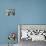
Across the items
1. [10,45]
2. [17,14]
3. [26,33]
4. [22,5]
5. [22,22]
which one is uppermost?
Result: [22,5]

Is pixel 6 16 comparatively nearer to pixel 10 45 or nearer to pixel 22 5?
pixel 22 5

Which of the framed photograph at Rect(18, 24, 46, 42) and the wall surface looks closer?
the framed photograph at Rect(18, 24, 46, 42)

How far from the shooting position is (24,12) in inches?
120

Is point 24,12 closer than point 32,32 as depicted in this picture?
No

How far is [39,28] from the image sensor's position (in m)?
2.95

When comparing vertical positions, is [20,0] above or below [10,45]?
above

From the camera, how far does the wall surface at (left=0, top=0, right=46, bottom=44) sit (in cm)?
305

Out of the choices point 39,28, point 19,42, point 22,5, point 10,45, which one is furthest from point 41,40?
point 22,5

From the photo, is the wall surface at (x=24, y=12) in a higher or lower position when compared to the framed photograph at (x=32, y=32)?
higher

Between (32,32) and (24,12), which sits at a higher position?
(24,12)

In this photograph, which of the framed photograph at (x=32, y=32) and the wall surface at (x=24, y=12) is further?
the wall surface at (x=24, y=12)

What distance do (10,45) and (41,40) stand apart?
0.71 metres

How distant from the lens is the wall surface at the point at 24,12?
305 centimetres

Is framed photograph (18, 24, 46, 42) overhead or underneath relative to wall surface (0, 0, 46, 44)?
underneath
